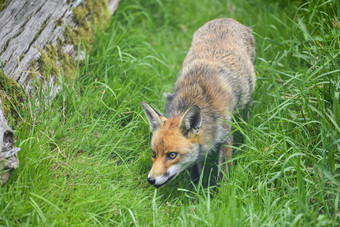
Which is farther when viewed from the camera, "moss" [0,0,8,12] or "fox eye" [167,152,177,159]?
"moss" [0,0,8,12]

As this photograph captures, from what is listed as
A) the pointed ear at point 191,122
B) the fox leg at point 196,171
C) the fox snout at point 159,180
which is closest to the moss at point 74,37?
the pointed ear at point 191,122

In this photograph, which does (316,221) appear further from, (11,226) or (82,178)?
(11,226)

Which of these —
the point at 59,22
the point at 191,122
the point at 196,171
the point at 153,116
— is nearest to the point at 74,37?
the point at 59,22

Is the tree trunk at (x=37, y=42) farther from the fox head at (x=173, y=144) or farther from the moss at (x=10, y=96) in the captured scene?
the fox head at (x=173, y=144)

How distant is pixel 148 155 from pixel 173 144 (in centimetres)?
62

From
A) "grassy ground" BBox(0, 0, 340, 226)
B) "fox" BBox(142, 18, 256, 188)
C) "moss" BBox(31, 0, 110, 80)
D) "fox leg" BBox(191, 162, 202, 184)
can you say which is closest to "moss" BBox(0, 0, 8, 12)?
"moss" BBox(31, 0, 110, 80)

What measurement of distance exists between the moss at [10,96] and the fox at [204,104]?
1.38m

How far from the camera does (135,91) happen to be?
5191 mm

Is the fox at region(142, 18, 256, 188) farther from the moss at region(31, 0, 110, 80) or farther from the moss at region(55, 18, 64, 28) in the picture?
the moss at region(55, 18, 64, 28)

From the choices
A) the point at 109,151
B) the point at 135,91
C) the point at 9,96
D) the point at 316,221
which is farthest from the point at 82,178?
the point at 316,221

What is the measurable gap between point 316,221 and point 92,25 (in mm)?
4318

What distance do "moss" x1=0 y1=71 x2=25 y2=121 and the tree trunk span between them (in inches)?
0.6

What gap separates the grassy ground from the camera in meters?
3.14

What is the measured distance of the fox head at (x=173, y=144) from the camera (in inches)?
147
